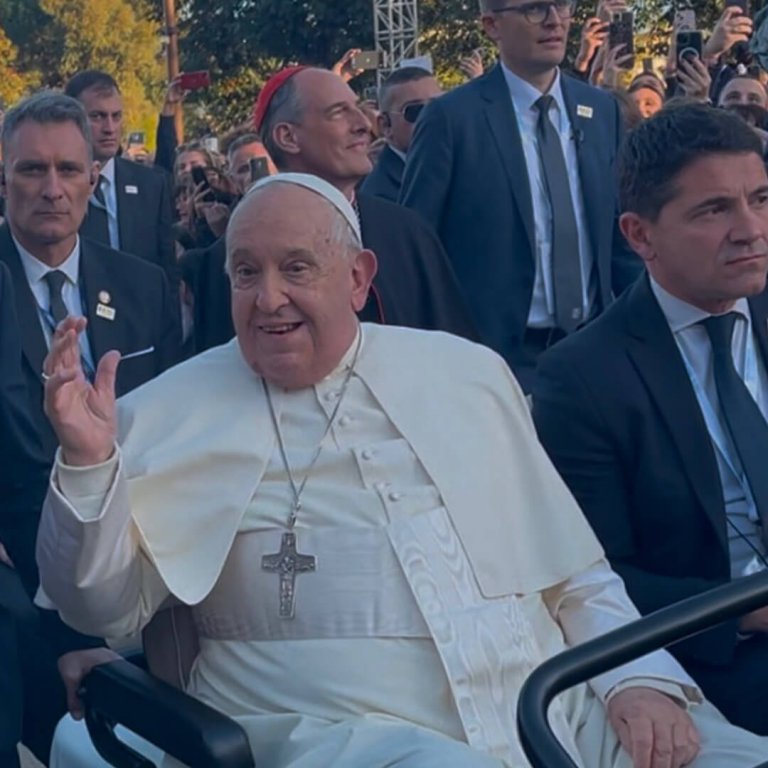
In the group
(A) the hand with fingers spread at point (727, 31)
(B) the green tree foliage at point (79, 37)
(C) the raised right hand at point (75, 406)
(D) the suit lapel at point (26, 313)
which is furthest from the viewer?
(B) the green tree foliage at point (79, 37)

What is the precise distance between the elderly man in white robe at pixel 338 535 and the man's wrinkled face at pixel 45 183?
1.69 metres

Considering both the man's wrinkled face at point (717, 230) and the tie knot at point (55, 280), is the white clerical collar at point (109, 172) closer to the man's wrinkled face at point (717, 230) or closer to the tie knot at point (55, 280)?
the tie knot at point (55, 280)

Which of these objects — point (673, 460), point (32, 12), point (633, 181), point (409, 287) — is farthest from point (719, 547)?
point (32, 12)

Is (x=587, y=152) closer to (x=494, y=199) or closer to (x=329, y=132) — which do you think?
(x=494, y=199)

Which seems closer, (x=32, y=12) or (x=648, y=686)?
(x=648, y=686)

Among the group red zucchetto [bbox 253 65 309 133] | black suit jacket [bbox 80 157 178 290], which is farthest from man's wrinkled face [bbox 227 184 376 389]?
black suit jacket [bbox 80 157 178 290]

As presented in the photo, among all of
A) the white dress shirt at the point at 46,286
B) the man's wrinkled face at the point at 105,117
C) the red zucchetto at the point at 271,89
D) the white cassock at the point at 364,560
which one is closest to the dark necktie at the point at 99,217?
the man's wrinkled face at the point at 105,117

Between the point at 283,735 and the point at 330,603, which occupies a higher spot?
the point at 330,603

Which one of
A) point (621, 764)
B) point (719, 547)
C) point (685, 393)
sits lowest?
point (621, 764)

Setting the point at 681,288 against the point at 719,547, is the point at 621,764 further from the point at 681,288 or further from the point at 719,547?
the point at 681,288

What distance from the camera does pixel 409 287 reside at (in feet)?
16.3

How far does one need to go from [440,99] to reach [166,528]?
2.80 m

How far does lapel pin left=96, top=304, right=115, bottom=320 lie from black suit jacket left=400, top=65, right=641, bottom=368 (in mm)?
1238

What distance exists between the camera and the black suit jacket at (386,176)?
7684 mm
